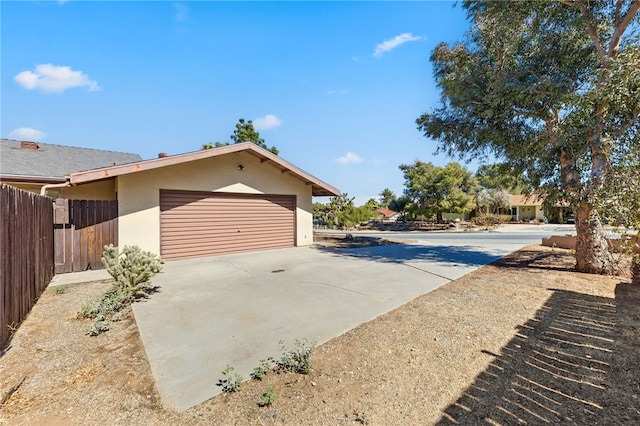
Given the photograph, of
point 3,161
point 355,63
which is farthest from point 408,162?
point 3,161

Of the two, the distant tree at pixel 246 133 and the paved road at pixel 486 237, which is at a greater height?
the distant tree at pixel 246 133

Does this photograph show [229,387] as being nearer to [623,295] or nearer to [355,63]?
[623,295]

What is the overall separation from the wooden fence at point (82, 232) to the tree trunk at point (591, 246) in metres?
12.2

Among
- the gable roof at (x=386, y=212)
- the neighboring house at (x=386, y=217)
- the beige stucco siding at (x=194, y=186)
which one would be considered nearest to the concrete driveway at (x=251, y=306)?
the beige stucco siding at (x=194, y=186)

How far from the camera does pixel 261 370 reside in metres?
2.75

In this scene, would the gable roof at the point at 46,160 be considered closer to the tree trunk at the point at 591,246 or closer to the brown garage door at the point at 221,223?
the brown garage door at the point at 221,223

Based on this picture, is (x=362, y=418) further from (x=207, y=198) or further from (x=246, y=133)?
(x=246, y=133)

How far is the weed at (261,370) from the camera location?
106 inches

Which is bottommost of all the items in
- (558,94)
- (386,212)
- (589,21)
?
(386,212)

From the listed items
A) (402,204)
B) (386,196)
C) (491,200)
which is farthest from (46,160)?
(386,196)

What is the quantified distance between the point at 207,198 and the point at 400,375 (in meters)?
8.82

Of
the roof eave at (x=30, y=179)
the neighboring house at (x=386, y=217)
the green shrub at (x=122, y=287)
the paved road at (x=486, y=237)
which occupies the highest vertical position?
the roof eave at (x=30, y=179)

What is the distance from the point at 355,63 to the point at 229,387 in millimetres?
11273

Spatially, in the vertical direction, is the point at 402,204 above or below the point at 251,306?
above
